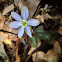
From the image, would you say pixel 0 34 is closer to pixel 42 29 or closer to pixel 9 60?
pixel 9 60

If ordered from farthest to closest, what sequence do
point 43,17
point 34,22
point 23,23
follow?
point 43,17 < point 23,23 < point 34,22

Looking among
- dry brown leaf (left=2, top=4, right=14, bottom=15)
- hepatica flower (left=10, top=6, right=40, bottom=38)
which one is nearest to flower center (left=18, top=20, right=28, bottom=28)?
hepatica flower (left=10, top=6, right=40, bottom=38)

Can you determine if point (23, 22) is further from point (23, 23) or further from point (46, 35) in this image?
point (46, 35)

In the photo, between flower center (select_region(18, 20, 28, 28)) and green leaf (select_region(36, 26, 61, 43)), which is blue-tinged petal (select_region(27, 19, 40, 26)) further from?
green leaf (select_region(36, 26, 61, 43))

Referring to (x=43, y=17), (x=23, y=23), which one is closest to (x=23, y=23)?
(x=23, y=23)

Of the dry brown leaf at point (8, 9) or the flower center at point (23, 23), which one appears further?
the dry brown leaf at point (8, 9)

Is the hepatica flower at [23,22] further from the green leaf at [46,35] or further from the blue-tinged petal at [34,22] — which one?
the green leaf at [46,35]

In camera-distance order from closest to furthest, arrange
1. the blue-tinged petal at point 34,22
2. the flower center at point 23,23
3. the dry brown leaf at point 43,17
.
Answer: the blue-tinged petal at point 34,22 → the flower center at point 23,23 → the dry brown leaf at point 43,17

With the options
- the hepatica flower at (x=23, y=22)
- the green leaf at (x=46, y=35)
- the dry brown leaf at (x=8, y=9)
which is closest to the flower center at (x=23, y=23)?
the hepatica flower at (x=23, y=22)
